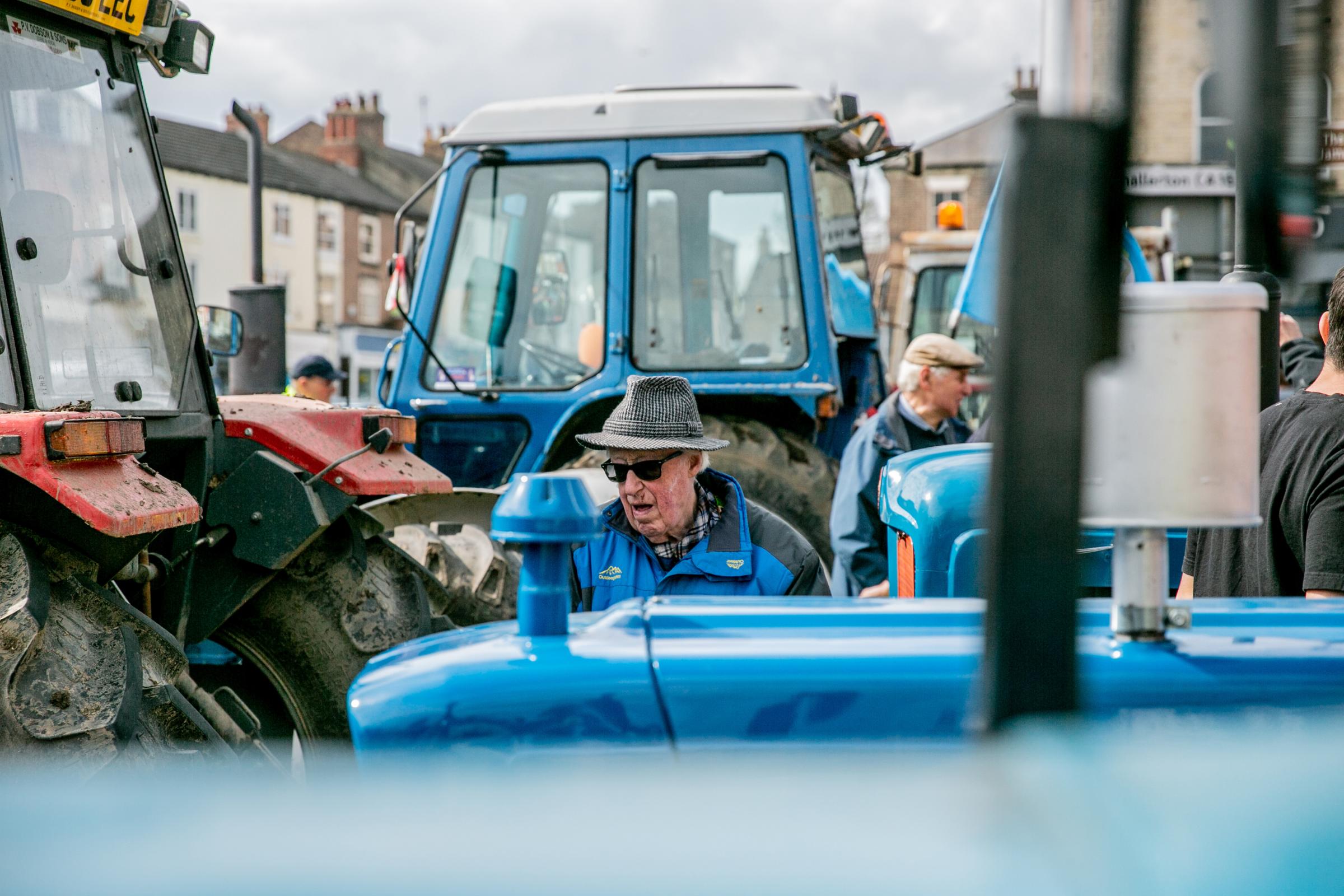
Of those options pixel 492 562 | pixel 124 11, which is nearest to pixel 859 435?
pixel 492 562

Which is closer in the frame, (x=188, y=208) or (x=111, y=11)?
(x=111, y=11)

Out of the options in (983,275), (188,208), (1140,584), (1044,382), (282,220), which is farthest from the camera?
(282,220)

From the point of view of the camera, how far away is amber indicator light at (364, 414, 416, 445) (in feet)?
13.3

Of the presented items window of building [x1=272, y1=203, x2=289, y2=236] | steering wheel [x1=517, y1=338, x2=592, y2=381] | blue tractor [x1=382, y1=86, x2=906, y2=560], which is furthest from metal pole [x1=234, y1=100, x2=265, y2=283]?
window of building [x1=272, y1=203, x2=289, y2=236]

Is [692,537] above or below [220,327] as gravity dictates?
below

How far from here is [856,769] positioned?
1.06 meters

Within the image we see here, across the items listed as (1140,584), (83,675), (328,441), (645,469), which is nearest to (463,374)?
(328,441)

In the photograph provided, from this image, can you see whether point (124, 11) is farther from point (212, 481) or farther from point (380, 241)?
point (380, 241)

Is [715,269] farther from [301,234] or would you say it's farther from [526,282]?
[301,234]

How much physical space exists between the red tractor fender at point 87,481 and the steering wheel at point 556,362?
2729 millimetres

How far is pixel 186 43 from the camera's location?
366 centimetres

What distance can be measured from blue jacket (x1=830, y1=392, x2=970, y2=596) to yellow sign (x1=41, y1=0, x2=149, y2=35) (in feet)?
8.78

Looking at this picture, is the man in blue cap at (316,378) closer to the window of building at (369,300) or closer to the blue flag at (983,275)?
the blue flag at (983,275)

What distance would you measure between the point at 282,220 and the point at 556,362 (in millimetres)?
32615
